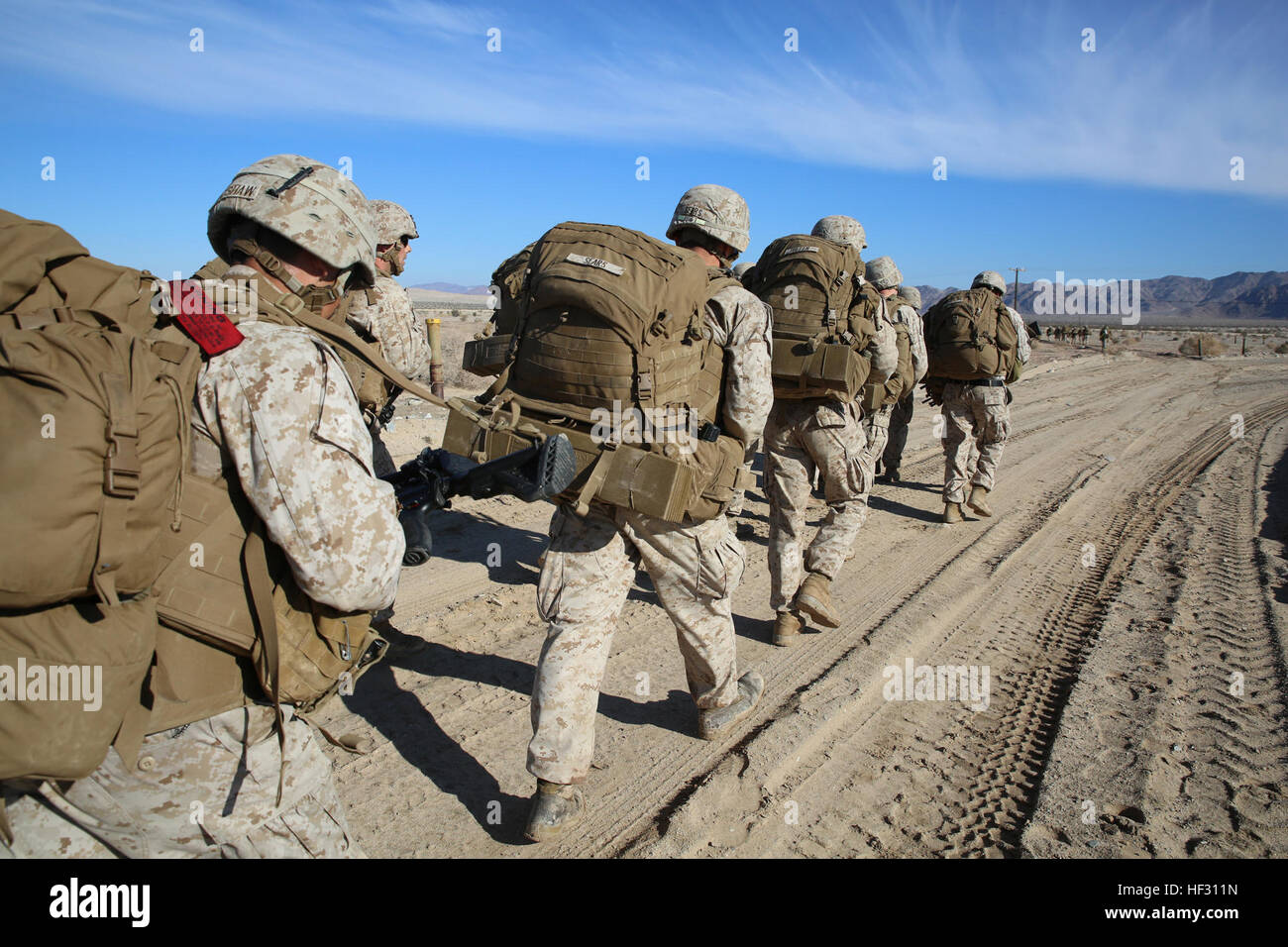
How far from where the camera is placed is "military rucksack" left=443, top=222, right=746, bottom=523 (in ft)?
9.34

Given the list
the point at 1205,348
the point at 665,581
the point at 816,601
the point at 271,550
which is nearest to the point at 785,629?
the point at 816,601

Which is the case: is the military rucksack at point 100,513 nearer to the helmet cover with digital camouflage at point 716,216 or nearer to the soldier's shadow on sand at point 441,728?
the soldier's shadow on sand at point 441,728

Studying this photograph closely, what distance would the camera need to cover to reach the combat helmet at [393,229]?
188 inches

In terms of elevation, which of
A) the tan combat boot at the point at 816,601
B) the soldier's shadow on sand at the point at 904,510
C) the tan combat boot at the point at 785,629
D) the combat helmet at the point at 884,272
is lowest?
the tan combat boot at the point at 785,629

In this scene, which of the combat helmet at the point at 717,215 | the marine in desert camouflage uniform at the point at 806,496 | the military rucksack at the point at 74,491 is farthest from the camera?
the marine in desert camouflage uniform at the point at 806,496

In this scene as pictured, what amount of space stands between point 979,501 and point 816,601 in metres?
3.89

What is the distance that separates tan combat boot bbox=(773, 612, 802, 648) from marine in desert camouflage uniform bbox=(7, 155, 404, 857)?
128 inches

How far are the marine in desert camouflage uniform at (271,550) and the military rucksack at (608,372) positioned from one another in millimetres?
989

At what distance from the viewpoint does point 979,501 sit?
7902mm

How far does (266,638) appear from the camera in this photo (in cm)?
178

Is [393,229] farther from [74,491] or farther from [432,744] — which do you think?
[74,491]

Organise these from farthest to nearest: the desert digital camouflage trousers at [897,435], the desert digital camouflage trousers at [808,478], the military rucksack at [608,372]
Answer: the desert digital camouflage trousers at [897,435], the desert digital camouflage trousers at [808,478], the military rucksack at [608,372]

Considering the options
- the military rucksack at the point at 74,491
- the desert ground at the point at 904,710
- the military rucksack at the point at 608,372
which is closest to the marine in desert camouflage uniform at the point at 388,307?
the desert ground at the point at 904,710
